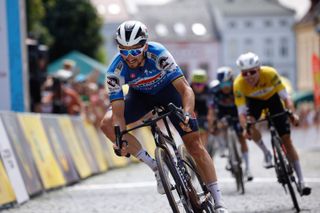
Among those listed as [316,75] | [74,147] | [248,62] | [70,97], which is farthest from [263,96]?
[316,75]

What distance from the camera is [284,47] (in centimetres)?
Result: 12406

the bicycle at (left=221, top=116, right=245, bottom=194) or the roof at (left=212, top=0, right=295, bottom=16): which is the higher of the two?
the bicycle at (left=221, top=116, right=245, bottom=194)

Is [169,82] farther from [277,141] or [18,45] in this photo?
[18,45]

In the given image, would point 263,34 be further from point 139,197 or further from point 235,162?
point 139,197

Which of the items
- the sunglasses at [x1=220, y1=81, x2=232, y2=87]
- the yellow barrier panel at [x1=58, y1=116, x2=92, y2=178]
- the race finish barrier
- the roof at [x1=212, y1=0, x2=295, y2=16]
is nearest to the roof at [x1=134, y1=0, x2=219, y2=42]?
the roof at [x1=212, y1=0, x2=295, y2=16]

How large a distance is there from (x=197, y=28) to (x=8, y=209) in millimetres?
117355

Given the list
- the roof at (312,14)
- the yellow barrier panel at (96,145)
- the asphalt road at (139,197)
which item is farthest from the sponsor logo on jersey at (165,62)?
the roof at (312,14)

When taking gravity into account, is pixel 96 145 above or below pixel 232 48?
above

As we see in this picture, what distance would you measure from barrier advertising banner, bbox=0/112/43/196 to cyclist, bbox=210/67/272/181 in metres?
2.91

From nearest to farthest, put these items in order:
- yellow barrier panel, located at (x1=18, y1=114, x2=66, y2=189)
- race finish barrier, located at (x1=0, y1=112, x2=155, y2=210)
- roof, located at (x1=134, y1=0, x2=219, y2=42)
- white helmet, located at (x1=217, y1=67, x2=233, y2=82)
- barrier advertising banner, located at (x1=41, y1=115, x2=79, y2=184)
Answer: race finish barrier, located at (x1=0, y1=112, x2=155, y2=210)
yellow barrier panel, located at (x1=18, y1=114, x2=66, y2=189)
white helmet, located at (x1=217, y1=67, x2=233, y2=82)
barrier advertising banner, located at (x1=41, y1=115, x2=79, y2=184)
roof, located at (x1=134, y1=0, x2=219, y2=42)

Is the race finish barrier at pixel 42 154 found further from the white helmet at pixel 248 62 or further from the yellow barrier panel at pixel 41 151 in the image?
the white helmet at pixel 248 62

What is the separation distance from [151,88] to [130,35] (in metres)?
0.67

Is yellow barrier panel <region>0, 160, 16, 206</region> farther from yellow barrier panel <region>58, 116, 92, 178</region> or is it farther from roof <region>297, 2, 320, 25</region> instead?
roof <region>297, 2, 320, 25</region>

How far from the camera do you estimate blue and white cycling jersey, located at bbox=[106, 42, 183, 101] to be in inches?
337
